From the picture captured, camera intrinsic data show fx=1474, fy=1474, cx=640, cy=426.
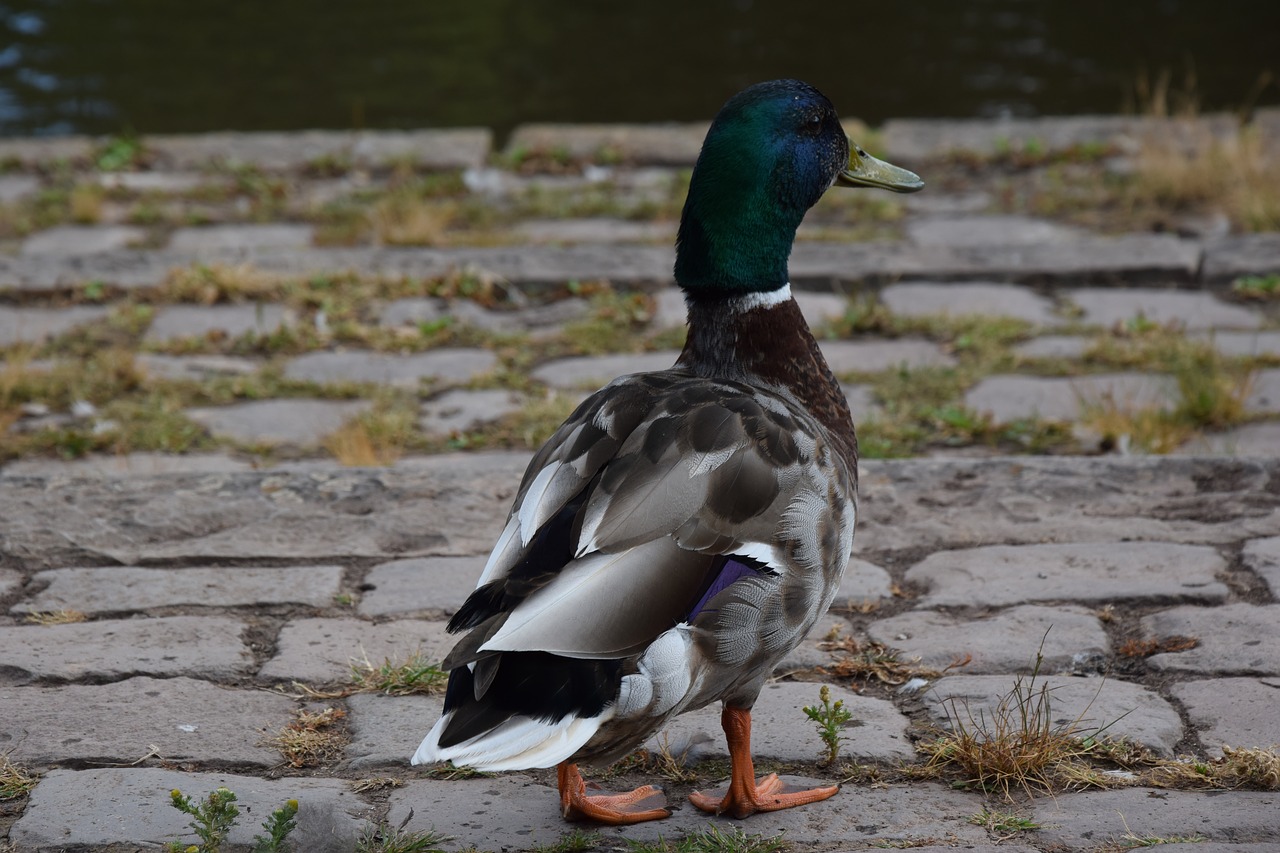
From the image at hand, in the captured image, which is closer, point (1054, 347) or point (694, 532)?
point (694, 532)

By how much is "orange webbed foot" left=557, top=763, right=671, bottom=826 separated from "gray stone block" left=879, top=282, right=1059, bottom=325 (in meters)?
3.00

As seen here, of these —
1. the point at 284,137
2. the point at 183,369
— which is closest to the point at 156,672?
the point at 183,369

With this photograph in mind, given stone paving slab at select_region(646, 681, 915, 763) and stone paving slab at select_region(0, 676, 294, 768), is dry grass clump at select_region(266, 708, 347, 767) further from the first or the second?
stone paving slab at select_region(646, 681, 915, 763)

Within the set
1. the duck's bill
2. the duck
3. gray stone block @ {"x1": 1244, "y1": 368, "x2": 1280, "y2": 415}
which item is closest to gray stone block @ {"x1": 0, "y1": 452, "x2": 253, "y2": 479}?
the duck

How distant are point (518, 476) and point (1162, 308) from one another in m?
2.59

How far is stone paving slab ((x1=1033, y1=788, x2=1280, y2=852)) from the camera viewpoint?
2.21 m

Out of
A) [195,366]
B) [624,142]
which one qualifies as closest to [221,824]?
[195,366]

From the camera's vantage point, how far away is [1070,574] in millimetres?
3178

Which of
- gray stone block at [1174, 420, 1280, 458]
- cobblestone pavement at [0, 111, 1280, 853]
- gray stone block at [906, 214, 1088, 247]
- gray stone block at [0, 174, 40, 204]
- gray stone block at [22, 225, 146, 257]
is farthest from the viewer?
gray stone block at [0, 174, 40, 204]

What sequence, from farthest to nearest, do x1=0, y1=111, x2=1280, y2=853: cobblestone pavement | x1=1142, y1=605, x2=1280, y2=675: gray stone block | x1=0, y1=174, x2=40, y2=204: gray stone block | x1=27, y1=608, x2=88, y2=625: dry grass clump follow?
1. x1=0, y1=174, x2=40, y2=204: gray stone block
2. x1=27, y1=608, x2=88, y2=625: dry grass clump
3. x1=1142, y1=605, x2=1280, y2=675: gray stone block
4. x1=0, y1=111, x2=1280, y2=853: cobblestone pavement

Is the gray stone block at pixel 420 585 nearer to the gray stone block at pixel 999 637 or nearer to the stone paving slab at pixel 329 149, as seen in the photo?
the gray stone block at pixel 999 637

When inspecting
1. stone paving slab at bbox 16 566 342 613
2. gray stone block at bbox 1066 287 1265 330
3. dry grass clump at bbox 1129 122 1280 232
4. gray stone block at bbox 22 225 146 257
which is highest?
dry grass clump at bbox 1129 122 1280 232

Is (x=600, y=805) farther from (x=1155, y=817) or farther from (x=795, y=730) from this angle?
(x=1155, y=817)

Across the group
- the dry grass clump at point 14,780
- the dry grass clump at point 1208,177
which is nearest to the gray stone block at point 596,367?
the dry grass clump at point 14,780
